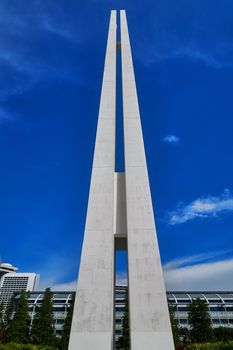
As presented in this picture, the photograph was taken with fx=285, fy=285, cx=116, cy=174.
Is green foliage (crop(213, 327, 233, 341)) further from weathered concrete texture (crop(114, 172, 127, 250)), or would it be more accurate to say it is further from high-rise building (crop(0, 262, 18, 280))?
high-rise building (crop(0, 262, 18, 280))

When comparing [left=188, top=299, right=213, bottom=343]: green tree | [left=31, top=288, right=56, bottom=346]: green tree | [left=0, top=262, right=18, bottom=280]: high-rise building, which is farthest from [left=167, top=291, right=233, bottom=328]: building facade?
[left=0, top=262, right=18, bottom=280]: high-rise building

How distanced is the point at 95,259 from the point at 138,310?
3.00 meters

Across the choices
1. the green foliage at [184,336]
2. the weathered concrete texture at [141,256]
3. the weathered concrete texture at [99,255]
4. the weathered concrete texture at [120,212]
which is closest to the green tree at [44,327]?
the green foliage at [184,336]

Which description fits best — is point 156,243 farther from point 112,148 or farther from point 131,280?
point 112,148

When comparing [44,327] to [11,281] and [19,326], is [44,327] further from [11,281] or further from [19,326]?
[11,281]

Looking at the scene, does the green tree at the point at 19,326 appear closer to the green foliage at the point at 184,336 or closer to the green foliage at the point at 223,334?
the green foliage at the point at 223,334

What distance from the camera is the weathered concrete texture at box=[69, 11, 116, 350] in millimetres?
12008

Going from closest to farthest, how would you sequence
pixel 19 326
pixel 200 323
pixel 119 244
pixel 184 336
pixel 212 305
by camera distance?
1. pixel 119 244
2. pixel 19 326
3. pixel 200 323
4. pixel 184 336
5. pixel 212 305

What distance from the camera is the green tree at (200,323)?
121ft

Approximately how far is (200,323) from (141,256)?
30.4 meters

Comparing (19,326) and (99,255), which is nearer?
(99,255)

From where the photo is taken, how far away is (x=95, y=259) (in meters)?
13.7

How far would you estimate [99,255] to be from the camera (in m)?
13.9

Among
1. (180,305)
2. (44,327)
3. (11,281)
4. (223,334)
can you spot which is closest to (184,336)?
(180,305)
